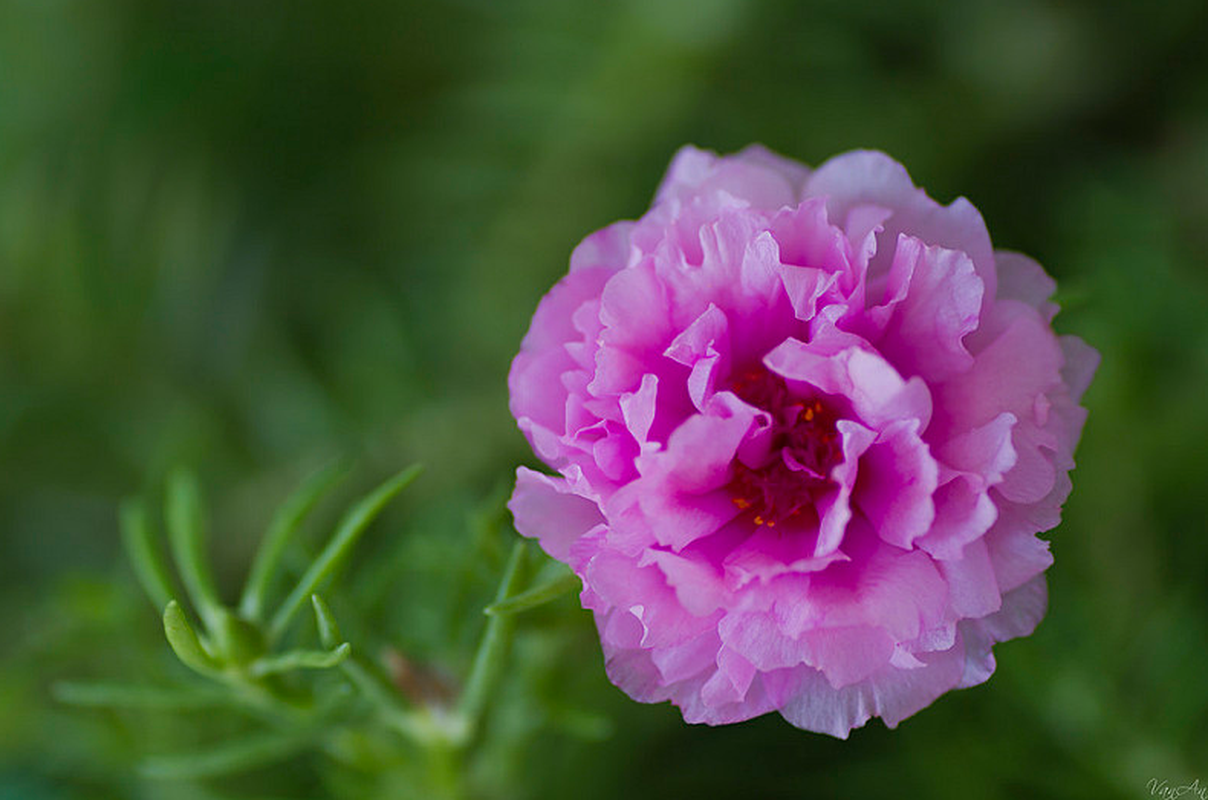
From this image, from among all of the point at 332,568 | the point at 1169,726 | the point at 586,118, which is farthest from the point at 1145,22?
the point at 332,568

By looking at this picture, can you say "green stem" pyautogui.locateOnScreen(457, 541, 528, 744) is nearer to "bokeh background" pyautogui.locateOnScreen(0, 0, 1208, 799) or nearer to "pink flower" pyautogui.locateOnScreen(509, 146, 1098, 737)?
"pink flower" pyautogui.locateOnScreen(509, 146, 1098, 737)

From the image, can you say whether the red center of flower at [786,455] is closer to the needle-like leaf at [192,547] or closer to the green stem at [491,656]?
the green stem at [491,656]

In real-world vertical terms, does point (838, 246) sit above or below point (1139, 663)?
above

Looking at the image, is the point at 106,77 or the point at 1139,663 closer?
the point at 1139,663

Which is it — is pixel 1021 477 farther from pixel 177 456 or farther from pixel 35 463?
pixel 35 463
